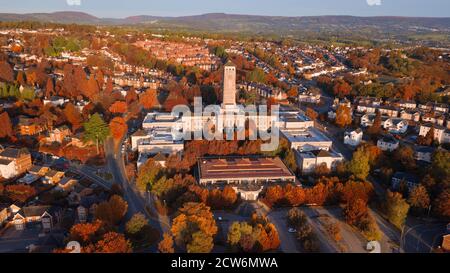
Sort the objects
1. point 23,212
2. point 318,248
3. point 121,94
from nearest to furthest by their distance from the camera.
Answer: point 318,248, point 23,212, point 121,94

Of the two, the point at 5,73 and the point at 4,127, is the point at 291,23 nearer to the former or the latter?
the point at 5,73

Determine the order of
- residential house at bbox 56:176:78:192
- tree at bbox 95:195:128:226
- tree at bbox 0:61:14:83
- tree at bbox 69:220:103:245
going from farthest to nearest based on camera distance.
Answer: tree at bbox 0:61:14:83 → residential house at bbox 56:176:78:192 → tree at bbox 95:195:128:226 → tree at bbox 69:220:103:245

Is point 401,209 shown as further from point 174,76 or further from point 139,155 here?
point 174,76

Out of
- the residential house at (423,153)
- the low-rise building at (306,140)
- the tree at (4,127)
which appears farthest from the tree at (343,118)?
the tree at (4,127)

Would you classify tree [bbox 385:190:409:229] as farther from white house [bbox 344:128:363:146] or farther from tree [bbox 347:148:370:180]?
white house [bbox 344:128:363:146]

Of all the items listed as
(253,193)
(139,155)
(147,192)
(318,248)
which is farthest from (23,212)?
(318,248)

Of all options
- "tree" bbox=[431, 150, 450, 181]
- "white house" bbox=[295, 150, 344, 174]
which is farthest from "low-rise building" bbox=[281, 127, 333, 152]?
"tree" bbox=[431, 150, 450, 181]

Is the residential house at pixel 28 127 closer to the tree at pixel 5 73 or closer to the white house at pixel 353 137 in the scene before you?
the tree at pixel 5 73

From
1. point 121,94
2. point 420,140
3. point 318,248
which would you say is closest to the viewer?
point 318,248
